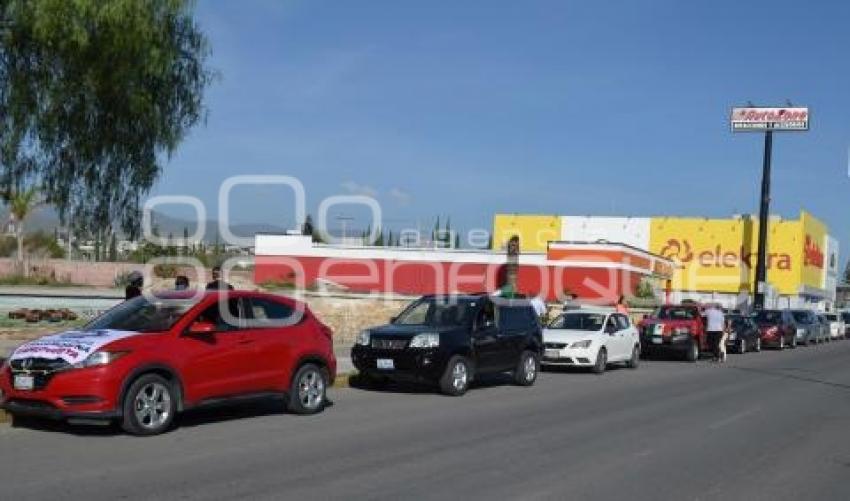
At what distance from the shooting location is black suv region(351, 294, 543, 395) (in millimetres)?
16438

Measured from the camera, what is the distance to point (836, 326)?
56.0 meters

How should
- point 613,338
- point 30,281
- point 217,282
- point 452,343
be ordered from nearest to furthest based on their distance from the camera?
1. point 452,343
2. point 217,282
3. point 613,338
4. point 30,281

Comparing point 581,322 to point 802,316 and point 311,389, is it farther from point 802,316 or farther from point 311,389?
point 802,316

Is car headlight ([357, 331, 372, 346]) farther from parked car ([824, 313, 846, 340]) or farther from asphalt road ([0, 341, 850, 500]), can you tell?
parked car ([824, 313, 846, 340])

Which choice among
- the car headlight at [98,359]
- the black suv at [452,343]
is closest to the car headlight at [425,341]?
the black suv at [452,343]

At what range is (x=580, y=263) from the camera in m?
59.6

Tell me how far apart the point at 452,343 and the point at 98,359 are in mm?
7030

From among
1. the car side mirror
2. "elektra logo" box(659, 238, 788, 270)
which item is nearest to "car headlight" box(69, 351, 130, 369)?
the car side mirror

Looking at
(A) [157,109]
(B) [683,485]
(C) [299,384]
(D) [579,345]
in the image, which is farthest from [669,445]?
(D) [579,345]

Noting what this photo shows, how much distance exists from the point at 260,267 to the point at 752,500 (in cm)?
6176

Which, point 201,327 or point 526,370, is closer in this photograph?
point 201,327

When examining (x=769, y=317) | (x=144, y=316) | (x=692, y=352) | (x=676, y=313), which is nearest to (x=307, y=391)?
(x=144, y=316)

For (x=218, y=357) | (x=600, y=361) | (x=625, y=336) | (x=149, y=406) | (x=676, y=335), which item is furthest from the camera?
(x=676, y=335)

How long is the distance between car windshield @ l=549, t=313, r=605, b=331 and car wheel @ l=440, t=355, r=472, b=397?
6.94 m
